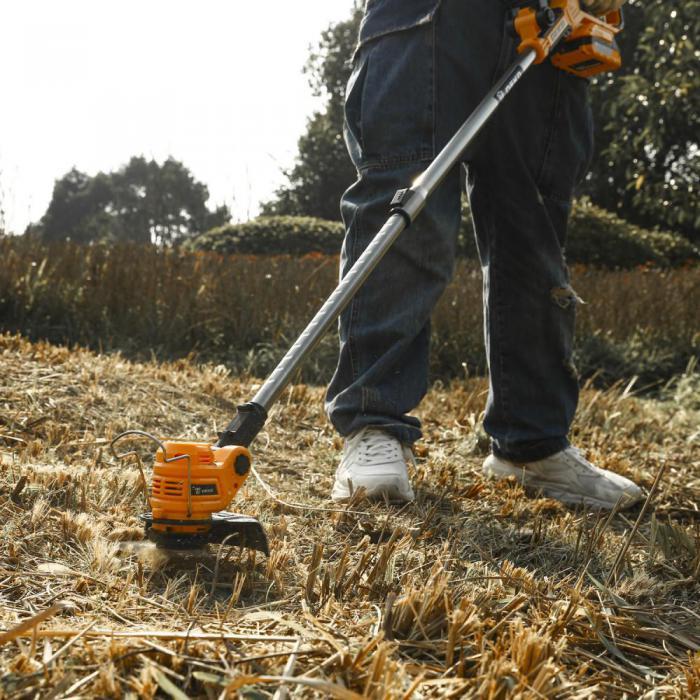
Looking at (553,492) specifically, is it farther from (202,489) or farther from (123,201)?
(123,201)

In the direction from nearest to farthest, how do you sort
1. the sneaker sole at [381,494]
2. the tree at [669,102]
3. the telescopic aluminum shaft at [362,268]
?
the telescopic aluminum shaft at [362,268] → the sneaker sole at [381,494] → the tree at [669,102]

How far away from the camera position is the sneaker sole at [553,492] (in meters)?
2.13

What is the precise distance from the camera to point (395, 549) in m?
1.45

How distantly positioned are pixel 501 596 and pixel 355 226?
1086 millimetres

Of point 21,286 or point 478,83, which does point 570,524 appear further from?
point 21,286

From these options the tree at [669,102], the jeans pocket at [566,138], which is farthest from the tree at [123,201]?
the jeans pocket at [566,138]

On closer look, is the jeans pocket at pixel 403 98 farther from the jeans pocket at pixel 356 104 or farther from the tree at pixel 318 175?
the tree at pixel 318 175

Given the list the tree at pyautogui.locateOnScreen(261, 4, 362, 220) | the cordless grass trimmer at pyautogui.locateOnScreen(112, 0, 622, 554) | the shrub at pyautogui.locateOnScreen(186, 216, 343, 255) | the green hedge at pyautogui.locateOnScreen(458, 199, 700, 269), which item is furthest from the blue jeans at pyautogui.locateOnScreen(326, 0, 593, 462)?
the tree at pyautogui.locateOnScreen(261, 4, 362, 220)

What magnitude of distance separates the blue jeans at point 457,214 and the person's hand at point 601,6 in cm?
19

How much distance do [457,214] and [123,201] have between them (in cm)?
3735

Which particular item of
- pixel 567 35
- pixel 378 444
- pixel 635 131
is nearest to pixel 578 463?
pixel 378 444

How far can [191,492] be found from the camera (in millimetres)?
1293

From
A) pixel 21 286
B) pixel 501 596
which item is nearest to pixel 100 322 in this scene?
pixel 21 286

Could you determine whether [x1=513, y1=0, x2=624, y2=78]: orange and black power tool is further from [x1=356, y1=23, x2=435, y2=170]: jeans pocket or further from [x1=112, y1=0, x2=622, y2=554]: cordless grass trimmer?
[x1=356, y1=23, x2=435, y2=170]: jeans pocket
